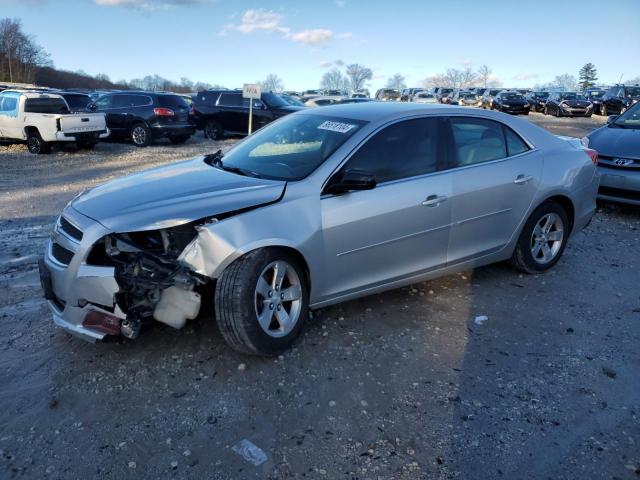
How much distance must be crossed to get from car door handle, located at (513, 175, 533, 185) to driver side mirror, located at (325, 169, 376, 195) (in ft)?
5.45

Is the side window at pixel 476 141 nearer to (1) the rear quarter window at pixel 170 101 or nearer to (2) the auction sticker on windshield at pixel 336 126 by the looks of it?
(2) the auction sticker on windshield at pixel 336 126

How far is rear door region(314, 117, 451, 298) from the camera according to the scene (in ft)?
12.0

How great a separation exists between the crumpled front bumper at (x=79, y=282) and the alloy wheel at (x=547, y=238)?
376cm

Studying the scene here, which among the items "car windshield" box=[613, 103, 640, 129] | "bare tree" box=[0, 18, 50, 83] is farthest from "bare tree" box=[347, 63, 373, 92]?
"car windshield" box=[613, 103, 640, 129]

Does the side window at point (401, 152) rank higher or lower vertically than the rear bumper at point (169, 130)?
higher

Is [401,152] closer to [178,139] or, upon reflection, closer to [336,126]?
[336,126]

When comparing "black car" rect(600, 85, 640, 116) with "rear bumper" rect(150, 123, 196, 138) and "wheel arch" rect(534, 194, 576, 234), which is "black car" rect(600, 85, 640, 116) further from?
"wheel arch" rect(534, 194, 576, 234)

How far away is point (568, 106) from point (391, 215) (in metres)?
35.3

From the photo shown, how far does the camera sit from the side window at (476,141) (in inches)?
171

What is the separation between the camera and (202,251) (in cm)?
320

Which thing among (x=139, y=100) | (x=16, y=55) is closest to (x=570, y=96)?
(x=139, y=100)

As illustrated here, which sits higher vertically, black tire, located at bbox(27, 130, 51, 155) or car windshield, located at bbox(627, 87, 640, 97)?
car windshield, located at bbox(627, 87, 640, 97)

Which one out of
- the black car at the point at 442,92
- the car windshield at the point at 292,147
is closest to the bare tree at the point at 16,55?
the black car at the point at 442,92

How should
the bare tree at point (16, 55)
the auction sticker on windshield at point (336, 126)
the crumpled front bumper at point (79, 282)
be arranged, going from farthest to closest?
the bare tree at point (16, 55) < the auction sticker on windshield at point (336, 126) < the crumpled front bumper at point (79, 282)
